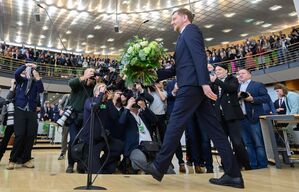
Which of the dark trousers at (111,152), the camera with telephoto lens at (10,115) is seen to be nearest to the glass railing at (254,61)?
the camera with telephoto lens at (10,115)

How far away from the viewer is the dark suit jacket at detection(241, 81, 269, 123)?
3.68 metres

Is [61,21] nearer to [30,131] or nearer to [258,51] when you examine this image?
[258,51]

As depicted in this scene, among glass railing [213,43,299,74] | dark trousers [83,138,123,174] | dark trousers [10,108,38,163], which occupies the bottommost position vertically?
dark trousers [83,138,123,174]

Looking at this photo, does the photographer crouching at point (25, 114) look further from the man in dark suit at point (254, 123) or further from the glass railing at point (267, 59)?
the glass railing at point (267, 59)

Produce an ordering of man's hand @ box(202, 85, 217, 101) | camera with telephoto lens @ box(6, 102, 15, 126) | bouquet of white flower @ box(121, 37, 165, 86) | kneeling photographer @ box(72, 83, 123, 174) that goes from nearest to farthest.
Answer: man's hand @ box(202, 85, 217, 101) < bouquet of white flower @ box(121, 37, 165, 86) < kneeling photographer @ box(72, 83, 123, 174) < camera with telephoto lens @ box(6, 102, 15, 126)

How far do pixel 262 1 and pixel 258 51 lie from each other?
2.88m

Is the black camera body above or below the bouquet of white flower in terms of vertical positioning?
below

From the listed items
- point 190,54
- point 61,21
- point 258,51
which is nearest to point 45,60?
point 61,21

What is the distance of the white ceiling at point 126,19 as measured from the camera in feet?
47.8

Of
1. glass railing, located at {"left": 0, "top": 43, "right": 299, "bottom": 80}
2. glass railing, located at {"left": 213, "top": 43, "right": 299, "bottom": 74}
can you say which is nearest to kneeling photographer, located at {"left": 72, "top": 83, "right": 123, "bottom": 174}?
glass railing, located at {"left": 0, "top": 43, "right": 299, "bottom": 80}

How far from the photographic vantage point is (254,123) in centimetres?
371

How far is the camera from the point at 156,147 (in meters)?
3.23

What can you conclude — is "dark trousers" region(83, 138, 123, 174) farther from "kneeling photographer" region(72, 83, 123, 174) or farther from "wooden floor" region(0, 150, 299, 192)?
"wooden floor" region(0, 150, 299, 192)

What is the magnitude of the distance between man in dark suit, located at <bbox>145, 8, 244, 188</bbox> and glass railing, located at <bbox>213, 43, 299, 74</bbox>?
389 inches
